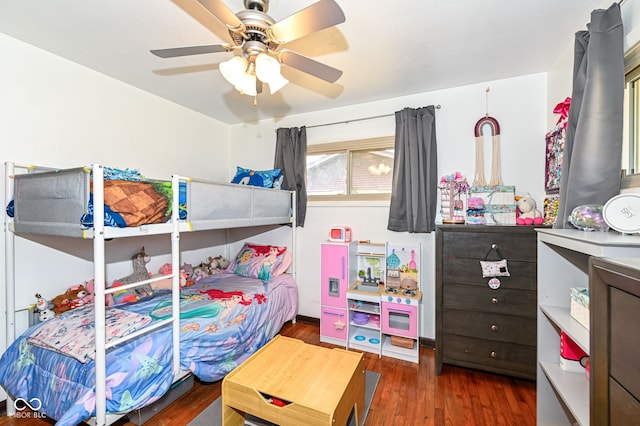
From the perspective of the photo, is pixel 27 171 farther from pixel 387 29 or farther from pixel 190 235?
pixel 387 29

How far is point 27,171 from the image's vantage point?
196 cm

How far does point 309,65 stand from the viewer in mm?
1505

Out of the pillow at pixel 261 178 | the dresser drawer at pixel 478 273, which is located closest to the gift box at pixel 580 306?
the dresser drawer at pixel 478 273

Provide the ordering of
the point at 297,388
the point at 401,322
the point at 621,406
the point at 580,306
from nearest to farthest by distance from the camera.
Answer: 1. the point at 621,406
2. the point at 580,306
3. the point at 297,388
4. the point at 401,322

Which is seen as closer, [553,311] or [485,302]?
[553,311]

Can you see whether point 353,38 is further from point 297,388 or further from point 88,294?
point 88,294

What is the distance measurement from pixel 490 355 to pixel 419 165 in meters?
1.70

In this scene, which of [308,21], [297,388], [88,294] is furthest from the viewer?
[88,294]

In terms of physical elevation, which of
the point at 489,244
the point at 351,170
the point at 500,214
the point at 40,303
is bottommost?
the point at 40,303

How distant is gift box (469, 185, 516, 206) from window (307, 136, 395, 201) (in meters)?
0.85

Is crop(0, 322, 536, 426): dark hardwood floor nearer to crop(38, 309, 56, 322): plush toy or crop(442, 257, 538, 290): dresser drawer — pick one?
crop(38, 309, 56, 322): plush toy

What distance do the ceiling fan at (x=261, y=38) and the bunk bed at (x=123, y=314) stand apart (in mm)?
832

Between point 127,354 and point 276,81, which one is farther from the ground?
point 276,81

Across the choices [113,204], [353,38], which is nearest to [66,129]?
[113,204]
